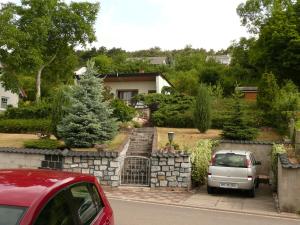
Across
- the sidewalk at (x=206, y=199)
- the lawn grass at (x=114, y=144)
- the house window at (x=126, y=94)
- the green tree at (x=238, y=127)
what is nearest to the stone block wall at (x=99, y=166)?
the sidewalk at (x=206, y=199)

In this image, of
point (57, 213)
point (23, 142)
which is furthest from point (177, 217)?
point (23, 142)

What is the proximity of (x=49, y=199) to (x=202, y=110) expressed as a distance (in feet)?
66.1

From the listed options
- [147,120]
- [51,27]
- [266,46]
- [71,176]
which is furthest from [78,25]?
[71,176]

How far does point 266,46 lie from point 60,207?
35.4 meters

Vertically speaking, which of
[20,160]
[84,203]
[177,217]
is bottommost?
[177,217]

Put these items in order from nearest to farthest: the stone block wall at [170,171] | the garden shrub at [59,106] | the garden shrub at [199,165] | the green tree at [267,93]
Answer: the stone block wall at [170,171] < the garden shrub at [199,165] < the garden shrub at [59,106] < the green tree at [267,93]

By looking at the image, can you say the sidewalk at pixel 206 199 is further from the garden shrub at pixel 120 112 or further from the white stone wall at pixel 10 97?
the white stone wall at pixel 10 97

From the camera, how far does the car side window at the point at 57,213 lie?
3469 millimetres

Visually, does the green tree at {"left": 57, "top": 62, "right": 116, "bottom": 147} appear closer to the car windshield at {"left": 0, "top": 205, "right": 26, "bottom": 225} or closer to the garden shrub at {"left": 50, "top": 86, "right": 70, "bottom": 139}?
the garden shrub at {"left": 50, "top": 86, "right": 70, "bottom": 139}

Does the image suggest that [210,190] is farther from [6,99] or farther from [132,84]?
[6,99]

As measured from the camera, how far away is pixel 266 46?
3666cm

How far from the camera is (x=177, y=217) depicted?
10594 mm

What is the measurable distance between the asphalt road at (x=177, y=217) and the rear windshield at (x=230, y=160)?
9.81 feet

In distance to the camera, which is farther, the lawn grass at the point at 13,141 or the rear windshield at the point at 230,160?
the lawn grass at the point at 13,141
